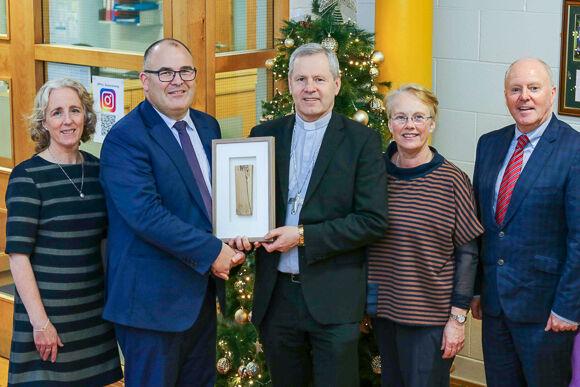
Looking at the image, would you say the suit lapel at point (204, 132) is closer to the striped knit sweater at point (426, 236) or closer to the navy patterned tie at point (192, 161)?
the navy patterned tie at point (192, 161)

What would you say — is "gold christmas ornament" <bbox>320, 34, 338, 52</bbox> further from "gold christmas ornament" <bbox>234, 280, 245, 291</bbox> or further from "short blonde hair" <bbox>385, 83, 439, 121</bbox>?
"gold christmas ornament" <bbox>234, 280, 245, 291</bbox>

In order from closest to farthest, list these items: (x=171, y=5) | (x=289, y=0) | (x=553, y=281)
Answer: (x=553, y=281) → (x=171, y=5) → (x=289, y=0)

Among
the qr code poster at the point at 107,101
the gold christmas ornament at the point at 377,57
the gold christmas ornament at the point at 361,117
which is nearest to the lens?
the gold christmas ornament at the point at 361,117

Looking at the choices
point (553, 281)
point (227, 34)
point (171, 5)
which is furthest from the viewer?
point (227, 34)

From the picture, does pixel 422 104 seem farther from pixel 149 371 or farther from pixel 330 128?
pixel 149 371

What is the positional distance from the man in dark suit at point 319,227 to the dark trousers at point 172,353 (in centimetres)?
21

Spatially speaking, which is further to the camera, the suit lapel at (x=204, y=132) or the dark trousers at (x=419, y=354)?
the suit lapel at (x=204, y=132)

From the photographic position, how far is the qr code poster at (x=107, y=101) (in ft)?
12.9

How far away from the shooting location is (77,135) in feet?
9.04

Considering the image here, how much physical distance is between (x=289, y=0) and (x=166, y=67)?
68.2 inches

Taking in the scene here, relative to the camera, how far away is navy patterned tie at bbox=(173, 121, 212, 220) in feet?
9.05

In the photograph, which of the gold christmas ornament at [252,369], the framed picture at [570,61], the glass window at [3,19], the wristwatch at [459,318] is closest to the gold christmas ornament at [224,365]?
the gold christmas ornament at [252,369]

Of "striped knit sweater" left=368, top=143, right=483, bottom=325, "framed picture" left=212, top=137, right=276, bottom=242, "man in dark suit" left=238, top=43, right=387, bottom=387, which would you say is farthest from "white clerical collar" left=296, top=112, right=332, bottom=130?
"striped knit sweater" left=368, top=143, right=483, bottom=325

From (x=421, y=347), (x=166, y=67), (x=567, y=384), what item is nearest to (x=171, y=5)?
(x=166, y=67)
